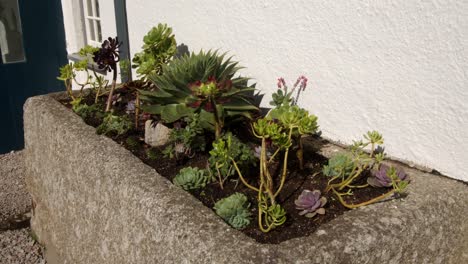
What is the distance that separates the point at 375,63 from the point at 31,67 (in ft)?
15.5

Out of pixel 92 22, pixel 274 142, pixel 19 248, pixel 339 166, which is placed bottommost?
pixel 19 248

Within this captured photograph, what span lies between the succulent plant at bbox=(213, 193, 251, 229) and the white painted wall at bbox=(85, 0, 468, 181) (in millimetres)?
751

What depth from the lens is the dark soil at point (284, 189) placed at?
154 centimetres

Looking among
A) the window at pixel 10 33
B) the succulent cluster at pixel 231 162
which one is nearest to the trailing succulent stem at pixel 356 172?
the succulent cluster at pixel 231 162

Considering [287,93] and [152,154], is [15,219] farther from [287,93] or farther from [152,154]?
[287,93]

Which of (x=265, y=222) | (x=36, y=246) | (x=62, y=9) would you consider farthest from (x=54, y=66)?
→ (x=265, y=222)

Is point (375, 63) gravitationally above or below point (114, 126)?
above

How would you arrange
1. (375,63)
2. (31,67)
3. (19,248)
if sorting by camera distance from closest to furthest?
(375,63) → (19,248) → (31,67)

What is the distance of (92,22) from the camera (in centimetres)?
470

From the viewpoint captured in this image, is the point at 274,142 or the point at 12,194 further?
the point at 12,194

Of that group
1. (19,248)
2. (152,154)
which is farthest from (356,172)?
(19,248)

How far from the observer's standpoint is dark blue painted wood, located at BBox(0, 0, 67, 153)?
17.6ft

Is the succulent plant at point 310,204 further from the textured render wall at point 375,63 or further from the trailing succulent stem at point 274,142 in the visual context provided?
the textured render wall at point 375,63

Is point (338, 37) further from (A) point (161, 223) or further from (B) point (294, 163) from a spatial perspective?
(A) point (161, 223)
